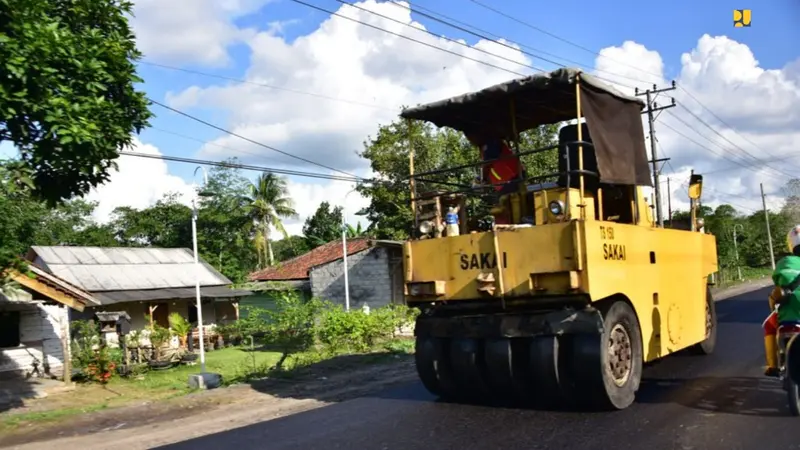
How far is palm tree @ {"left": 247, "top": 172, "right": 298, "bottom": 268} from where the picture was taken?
146ft

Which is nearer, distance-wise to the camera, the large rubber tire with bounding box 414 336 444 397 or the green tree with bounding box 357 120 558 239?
the large rubber tire with bounding box 414 336 444 397

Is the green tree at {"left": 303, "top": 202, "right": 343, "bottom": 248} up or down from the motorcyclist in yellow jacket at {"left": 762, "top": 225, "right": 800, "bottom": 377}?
up

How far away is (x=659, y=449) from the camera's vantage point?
519 cm

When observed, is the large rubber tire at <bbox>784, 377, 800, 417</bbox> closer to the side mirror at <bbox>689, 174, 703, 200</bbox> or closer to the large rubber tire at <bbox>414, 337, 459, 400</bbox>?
the large rubber tire at <bbox>414, 337, 459, 400</bbox>

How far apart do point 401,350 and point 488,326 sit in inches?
315

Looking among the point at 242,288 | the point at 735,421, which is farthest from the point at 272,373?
the point at 242,288

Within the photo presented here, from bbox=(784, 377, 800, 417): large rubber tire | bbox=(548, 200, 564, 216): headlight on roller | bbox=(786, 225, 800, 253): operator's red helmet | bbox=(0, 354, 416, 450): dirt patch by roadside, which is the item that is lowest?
bbox=(0, 354, 416, 450): dirt patch by roadside

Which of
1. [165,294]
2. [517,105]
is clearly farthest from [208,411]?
[165,294]

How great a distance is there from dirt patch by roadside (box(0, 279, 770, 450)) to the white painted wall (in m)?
8.38

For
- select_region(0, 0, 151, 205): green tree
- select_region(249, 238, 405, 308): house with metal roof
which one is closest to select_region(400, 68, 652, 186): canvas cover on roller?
select_region(0, 0, 151, 205): green tree

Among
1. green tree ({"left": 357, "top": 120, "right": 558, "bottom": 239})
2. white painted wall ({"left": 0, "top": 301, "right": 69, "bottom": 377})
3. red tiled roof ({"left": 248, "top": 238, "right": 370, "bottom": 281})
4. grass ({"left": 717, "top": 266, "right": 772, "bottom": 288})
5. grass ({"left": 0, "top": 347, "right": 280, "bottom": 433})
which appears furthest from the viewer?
grass ({"left": 717, "top": 266, "right": 772, "bottom": 288})

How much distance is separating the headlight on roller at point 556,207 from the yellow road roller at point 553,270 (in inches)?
0.6

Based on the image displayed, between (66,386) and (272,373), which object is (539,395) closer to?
(272,373)

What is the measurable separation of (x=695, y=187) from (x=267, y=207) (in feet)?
122
